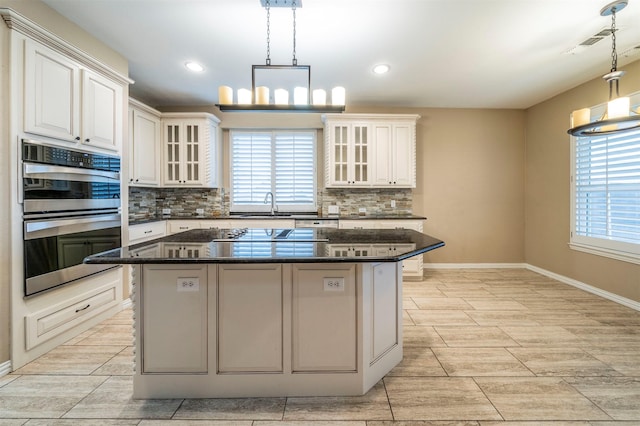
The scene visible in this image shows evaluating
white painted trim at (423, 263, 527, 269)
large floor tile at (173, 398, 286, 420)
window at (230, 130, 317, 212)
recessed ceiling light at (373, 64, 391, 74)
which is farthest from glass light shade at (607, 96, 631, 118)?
window at (230, 130, 317, 212)

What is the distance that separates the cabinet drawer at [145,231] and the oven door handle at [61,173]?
77 cm

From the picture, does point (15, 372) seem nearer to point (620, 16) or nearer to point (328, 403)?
point (328, 403)

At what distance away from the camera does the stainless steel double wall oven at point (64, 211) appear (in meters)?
2.36

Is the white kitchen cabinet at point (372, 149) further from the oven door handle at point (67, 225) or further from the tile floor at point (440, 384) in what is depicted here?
the oven door handle at point (67, 225)

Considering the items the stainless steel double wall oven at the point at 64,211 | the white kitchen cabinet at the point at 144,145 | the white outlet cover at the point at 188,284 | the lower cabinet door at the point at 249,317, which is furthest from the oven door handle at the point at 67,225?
the lower cabinet door at the point at 249,317

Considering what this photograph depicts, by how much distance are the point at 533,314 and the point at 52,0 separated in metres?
5.14

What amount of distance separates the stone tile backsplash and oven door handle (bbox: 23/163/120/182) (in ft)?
6.81

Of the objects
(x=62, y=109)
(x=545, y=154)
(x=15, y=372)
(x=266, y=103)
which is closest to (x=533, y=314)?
(x=545, y=154)

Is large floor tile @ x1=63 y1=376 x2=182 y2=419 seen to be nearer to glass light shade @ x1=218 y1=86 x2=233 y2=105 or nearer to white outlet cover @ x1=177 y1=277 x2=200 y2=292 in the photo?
white outlet cover @ x1=177 y1=277 x2=200 y2=292

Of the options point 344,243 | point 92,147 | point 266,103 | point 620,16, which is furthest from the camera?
point 92,147

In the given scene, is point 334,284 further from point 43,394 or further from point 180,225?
point 180,225

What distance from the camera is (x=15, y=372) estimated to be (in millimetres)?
2262

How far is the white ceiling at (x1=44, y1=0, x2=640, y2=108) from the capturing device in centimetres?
261

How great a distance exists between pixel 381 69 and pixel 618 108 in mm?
2262
